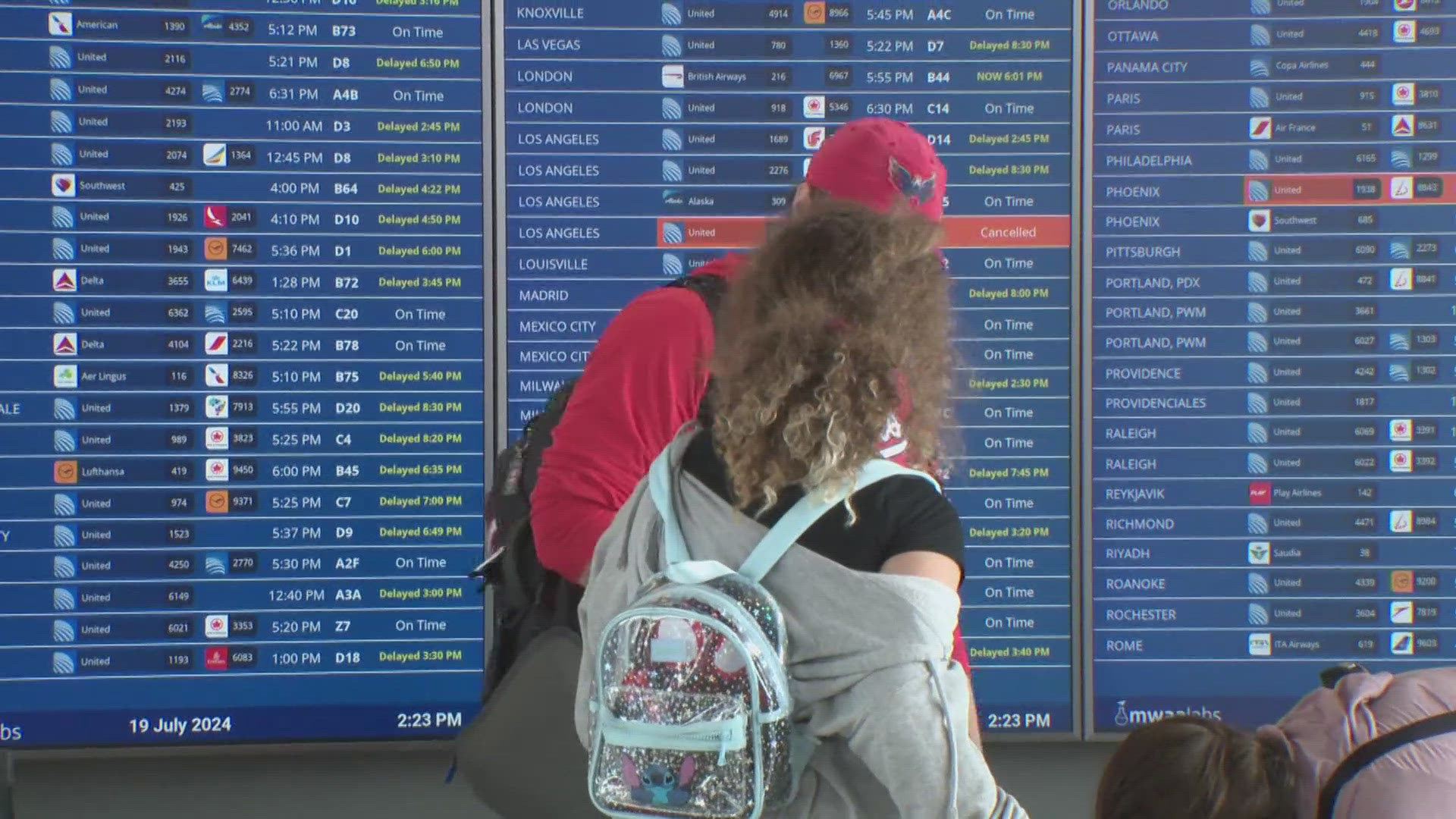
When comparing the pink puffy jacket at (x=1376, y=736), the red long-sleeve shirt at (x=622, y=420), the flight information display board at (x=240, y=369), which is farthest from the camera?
the flight information display board at (x=240, y=369)

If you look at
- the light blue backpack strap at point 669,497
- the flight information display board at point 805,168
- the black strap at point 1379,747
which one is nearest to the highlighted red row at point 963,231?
the flight information display board at point 805,168

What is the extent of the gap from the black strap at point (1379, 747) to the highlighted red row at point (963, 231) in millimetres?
1976

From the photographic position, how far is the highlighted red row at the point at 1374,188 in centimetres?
325

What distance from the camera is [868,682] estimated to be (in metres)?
1.42

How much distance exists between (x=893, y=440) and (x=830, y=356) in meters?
0.14

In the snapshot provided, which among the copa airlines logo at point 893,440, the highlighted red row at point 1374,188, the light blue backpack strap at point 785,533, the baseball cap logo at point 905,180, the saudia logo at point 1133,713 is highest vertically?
the highlighted red row at point 1374,188

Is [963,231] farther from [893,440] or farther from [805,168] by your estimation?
[893,440]

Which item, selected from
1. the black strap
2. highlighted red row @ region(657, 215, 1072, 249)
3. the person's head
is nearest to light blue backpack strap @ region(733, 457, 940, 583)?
the person's head

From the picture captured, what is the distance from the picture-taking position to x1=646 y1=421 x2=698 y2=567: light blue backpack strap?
1.52 metres

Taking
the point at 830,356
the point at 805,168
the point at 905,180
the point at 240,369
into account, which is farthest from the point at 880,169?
the point at 240,369

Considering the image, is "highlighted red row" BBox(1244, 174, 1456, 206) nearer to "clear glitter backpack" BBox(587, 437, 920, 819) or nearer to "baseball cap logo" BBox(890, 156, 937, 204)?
"baseball cap logo" BBox(890, 156, 937, 204)

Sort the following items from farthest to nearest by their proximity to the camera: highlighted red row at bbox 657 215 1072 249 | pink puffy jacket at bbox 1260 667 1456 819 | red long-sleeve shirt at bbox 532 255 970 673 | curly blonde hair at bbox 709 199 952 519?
highlighted red row at bbox 657 215 1072 249, red long-sleeve shirt at bbox 532 255 970 673, curly blonde hair at bbox 709 199 952 519, pink puffy jacket at bbox 1260 667 1456 819

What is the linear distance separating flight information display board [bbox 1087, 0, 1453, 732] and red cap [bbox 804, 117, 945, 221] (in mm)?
1483

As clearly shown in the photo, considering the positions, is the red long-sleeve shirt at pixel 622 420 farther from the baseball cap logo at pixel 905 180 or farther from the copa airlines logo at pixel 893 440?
the copa airlines logo at pixel 893 440
